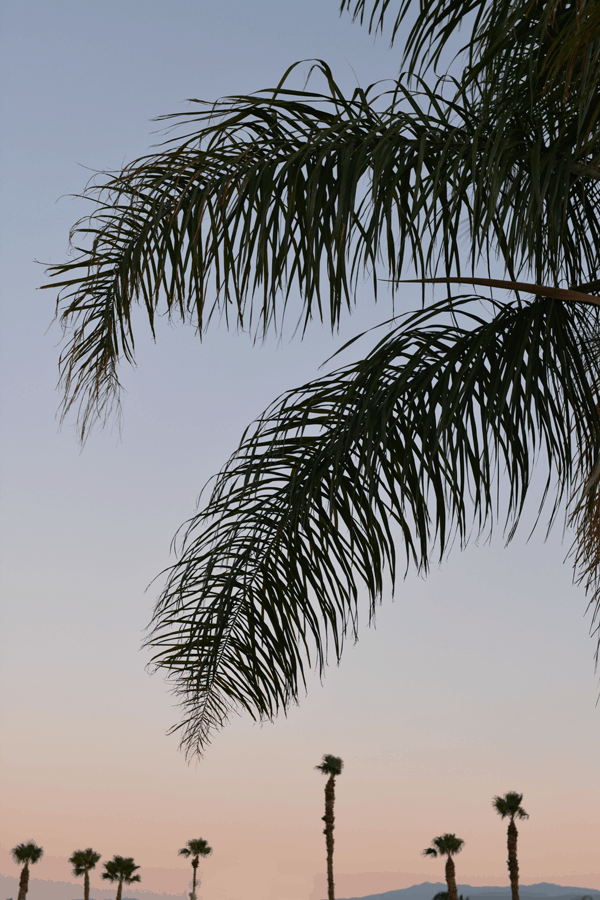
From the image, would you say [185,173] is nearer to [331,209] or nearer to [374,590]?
[331,209]

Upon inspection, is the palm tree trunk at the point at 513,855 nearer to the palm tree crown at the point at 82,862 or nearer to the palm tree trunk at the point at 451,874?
the palm tree trunk at the point at 451,874

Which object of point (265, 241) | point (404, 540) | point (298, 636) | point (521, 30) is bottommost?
point (298, 636)

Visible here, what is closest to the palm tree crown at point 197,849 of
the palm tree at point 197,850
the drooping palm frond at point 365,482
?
the palm tree at point 197,850

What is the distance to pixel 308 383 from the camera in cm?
412

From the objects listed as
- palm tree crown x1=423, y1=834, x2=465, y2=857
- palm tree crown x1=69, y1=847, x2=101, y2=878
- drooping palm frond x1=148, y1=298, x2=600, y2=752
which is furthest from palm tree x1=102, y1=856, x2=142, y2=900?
drooping palm frond x1=148, y1=298, x2=600, y2=752

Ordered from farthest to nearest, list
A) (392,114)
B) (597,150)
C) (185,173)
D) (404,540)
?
1. (404,540)
2. (185,173)
3. (392,114)
4. (597,150)

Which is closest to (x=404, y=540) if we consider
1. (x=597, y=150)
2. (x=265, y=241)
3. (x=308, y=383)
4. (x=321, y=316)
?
(x=308, y=383)

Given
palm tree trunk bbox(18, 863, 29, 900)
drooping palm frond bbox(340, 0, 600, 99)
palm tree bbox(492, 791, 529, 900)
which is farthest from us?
palm tree trunk bbox(18, 863, 29, 900)

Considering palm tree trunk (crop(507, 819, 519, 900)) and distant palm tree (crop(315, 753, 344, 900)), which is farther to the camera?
distant palm tree (crop(315, 753, 344, 900))

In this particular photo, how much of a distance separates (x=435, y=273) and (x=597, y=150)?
78cm

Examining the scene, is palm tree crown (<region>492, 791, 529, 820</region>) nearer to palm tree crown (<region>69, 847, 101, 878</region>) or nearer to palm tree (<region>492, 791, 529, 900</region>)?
palm tree (<region>492, 791, 529, 900</region>)

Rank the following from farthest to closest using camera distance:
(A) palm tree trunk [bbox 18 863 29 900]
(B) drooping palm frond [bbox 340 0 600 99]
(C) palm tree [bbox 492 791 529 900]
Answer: (A) palm tree trunk [bbox 18 863 29 900], (C) palm tree [bbox 492 791 529 900], (B) drooping palm frond [bbox 340 0 600 99]

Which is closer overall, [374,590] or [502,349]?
[502,349]

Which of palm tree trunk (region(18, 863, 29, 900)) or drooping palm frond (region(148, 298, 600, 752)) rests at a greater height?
drooping palm frond (region(148, 298, 600, 752))
